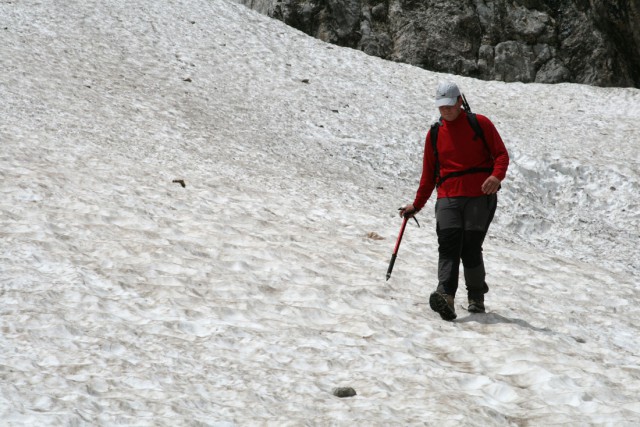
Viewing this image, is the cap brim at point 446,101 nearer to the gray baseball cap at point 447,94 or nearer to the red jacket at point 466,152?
the gray baseball cap at point 447,94

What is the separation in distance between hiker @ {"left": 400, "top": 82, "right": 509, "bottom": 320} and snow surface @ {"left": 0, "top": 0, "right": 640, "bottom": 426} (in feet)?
2.06

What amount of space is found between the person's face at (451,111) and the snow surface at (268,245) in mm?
2307

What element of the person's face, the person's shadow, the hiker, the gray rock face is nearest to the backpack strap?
the hiker

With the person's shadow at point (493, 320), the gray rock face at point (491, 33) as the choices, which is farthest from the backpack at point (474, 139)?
the gray rock face at point (491, 33)

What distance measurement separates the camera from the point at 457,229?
791cm

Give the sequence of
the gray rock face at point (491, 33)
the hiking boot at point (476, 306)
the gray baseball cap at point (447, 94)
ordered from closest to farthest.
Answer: the gray baseball cap at point (447, 94) → the hiking boot at point (476, 306) → the gray rock face at point (491, 33)

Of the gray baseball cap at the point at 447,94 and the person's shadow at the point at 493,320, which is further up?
the gray baseball cap at the point at 447,94

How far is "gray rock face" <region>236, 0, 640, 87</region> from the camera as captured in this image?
30.2 metres

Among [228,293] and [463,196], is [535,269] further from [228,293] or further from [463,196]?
[228,293]

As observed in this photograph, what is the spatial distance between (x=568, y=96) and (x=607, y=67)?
281 inches

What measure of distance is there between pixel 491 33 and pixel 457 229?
2540 centimetres

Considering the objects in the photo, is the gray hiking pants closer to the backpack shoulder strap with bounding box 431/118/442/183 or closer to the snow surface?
the backpack shoulder strap with bounding box 431/118/442/183

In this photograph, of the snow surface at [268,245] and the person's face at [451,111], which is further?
the person's face at [451,111]

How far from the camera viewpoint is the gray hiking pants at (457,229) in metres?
7.87
